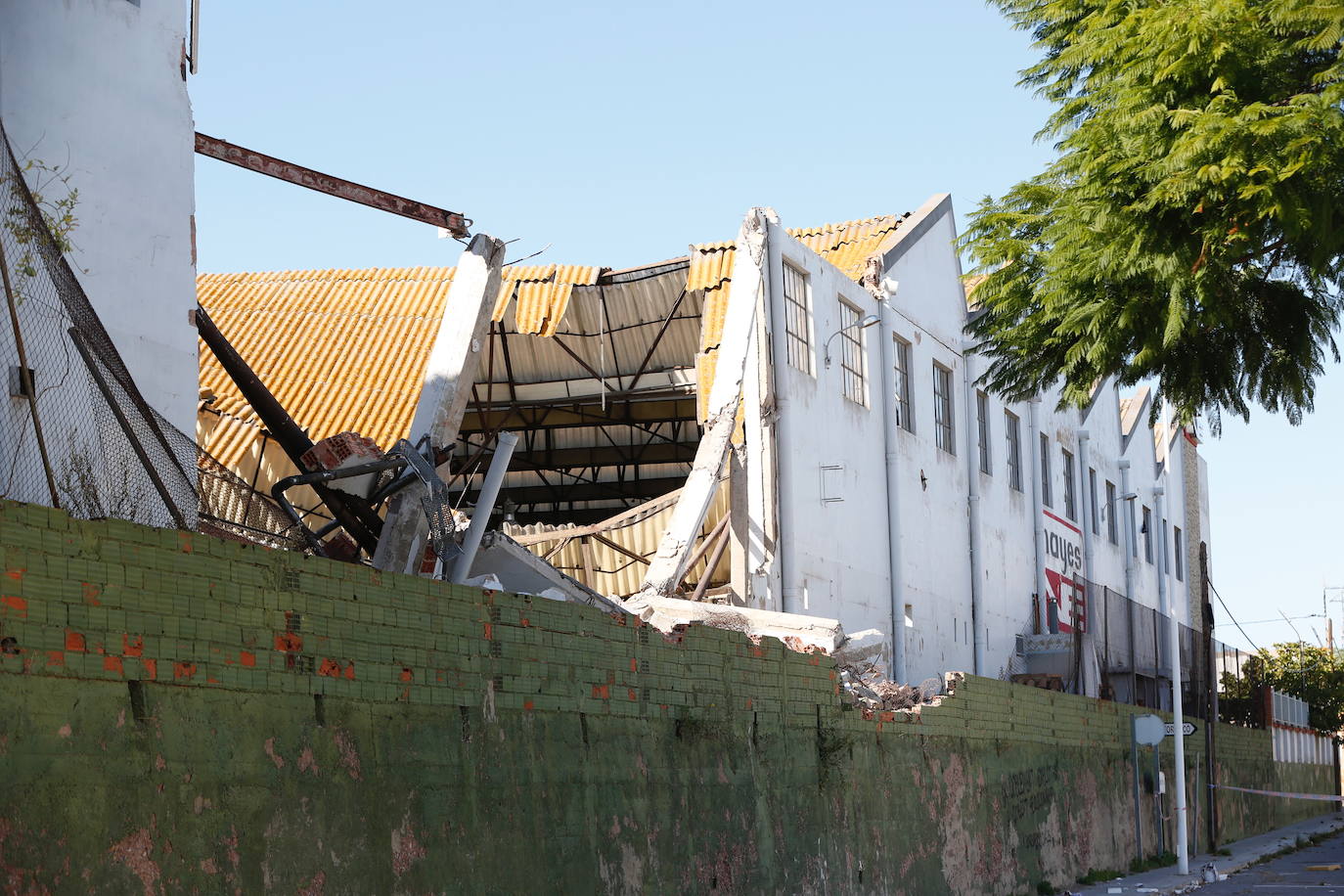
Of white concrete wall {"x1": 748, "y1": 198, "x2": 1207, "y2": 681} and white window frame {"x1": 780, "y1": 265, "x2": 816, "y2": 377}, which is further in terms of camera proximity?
white window frame {"x1": 780, "y1": 265, "x2": 816, "y2": 377}

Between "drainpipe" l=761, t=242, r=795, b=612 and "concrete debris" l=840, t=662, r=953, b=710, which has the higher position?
"drainpipe" l=761, t=242, r=795, b=612

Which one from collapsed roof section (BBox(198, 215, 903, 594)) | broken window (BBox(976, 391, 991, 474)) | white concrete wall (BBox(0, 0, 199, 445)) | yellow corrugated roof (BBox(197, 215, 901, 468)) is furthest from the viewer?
broken window (BBox(976, 391, 991, 474))

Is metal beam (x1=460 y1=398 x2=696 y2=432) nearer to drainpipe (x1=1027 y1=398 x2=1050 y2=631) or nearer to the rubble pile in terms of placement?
drainpipe (x1=1027 y1=398 x2=1050 y2=631)

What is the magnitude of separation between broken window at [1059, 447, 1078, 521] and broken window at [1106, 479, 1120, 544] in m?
3.05

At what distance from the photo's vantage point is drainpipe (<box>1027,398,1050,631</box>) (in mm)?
30359

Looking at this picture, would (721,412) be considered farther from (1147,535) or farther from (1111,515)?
(1147,535)

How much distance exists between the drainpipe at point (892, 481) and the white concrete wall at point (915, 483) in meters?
0.10

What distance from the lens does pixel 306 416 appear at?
22.3 meters

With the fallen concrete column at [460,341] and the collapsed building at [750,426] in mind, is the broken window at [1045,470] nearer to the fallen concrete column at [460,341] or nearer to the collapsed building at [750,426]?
the collapsed building at [750,426]

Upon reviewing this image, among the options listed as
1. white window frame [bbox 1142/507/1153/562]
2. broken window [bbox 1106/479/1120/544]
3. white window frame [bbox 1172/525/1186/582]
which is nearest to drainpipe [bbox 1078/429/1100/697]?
broken window [bbox 1106/479/1120/544]

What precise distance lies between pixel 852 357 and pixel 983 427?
6.24 meters

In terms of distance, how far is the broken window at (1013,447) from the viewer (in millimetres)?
29844

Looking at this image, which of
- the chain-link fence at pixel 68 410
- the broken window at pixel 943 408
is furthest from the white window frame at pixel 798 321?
the chain-link fence at pixel 68 410

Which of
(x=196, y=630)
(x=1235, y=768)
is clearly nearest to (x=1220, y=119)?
(x=196, y=630)
